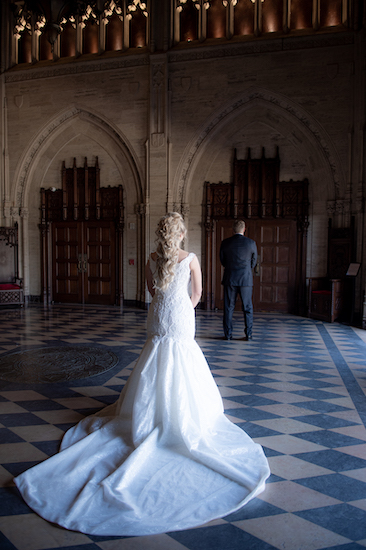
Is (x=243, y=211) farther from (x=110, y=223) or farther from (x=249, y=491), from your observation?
(x=249, y=491)

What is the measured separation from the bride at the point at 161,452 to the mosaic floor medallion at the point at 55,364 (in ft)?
5.48

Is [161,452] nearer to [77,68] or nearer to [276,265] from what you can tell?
[276,265]

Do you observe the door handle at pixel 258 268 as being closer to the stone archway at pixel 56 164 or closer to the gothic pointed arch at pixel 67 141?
the stone archway at pixel 56 164

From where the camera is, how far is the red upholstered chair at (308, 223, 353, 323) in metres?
8.99

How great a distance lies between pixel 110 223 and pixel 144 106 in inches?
124

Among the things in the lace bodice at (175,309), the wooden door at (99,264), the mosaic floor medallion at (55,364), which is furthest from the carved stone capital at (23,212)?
the lace bodice at (175,309)

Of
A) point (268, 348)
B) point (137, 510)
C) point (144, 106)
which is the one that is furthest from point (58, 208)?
point (137, 510)

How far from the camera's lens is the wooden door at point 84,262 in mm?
11750

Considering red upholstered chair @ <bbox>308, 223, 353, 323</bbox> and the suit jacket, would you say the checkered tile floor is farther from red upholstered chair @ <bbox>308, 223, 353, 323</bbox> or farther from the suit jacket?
red upholstered chair @ <bbox>308, 223, 353, 323</bbox>

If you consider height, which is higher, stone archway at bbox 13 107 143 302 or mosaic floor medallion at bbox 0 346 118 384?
stone archway at bbox 13 107 143 302

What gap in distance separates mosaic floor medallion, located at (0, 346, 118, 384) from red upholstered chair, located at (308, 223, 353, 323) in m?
5.14

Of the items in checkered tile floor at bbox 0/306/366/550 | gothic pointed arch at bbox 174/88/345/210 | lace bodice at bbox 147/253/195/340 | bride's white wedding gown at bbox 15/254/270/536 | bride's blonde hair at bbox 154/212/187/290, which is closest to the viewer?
checkered tile floor at bbox 0/306/366/550

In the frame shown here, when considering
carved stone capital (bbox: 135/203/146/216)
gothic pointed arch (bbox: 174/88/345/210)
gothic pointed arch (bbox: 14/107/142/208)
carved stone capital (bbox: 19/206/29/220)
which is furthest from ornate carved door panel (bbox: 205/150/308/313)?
carved stone capital (bbox: 19/206/29/220)

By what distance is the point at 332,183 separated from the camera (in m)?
9.84
